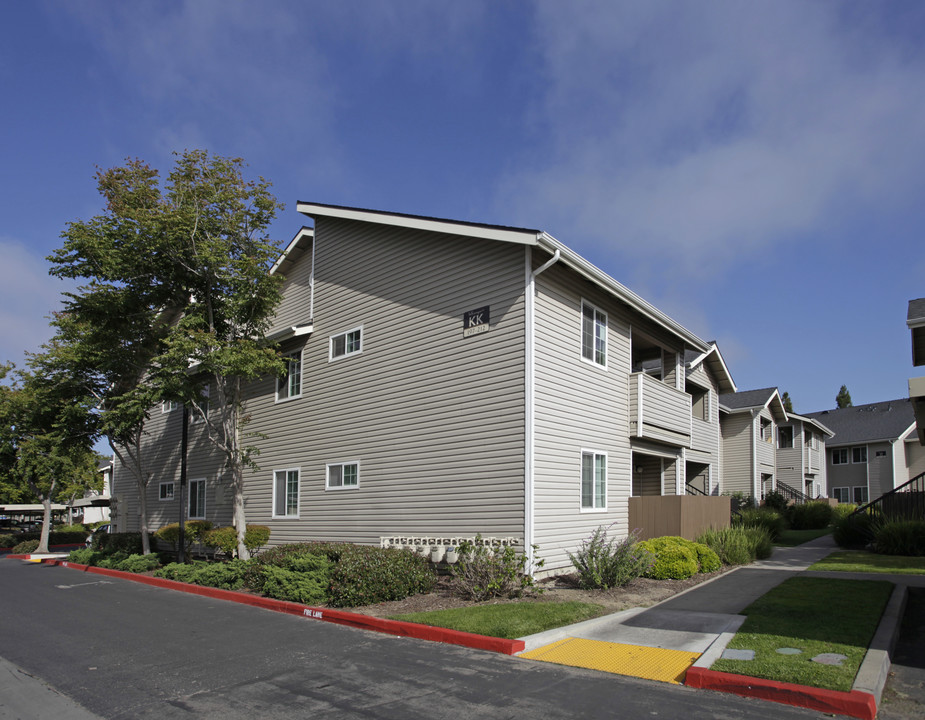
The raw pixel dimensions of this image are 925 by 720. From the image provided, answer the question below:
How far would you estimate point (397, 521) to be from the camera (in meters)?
16.0

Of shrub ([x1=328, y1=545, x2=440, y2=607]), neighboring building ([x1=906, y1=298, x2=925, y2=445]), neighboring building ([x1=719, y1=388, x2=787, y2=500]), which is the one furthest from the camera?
neighboring building ([x1=719, y1=388, x2=787, y2=500])

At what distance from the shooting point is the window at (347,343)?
18375 millimetres

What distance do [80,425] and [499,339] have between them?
55.1 feet

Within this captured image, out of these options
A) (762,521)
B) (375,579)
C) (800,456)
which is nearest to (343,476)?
(375,579)

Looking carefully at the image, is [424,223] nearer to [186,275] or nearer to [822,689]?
[186,275]

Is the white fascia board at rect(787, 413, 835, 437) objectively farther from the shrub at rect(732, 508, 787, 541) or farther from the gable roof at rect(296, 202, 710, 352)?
the gable roof at rect(296, 202, 710, 352)

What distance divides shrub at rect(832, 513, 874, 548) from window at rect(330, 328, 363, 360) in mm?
15229

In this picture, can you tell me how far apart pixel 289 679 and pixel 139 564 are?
15175 mm

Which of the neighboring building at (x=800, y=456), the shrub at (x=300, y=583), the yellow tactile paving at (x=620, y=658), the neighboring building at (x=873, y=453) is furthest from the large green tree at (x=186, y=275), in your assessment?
the neighboring building at (x=873, y=453)

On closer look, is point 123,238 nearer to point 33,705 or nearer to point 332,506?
point 332,506

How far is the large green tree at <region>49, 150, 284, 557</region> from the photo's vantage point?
1805 centimetres

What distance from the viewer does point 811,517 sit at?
31281 mm

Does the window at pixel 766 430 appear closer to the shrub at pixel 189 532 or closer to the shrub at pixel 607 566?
the shrub at pixel 607 566

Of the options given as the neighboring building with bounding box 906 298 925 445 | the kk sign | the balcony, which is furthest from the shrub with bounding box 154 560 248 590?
the neighboring building with bounding box 906 298 925 445
